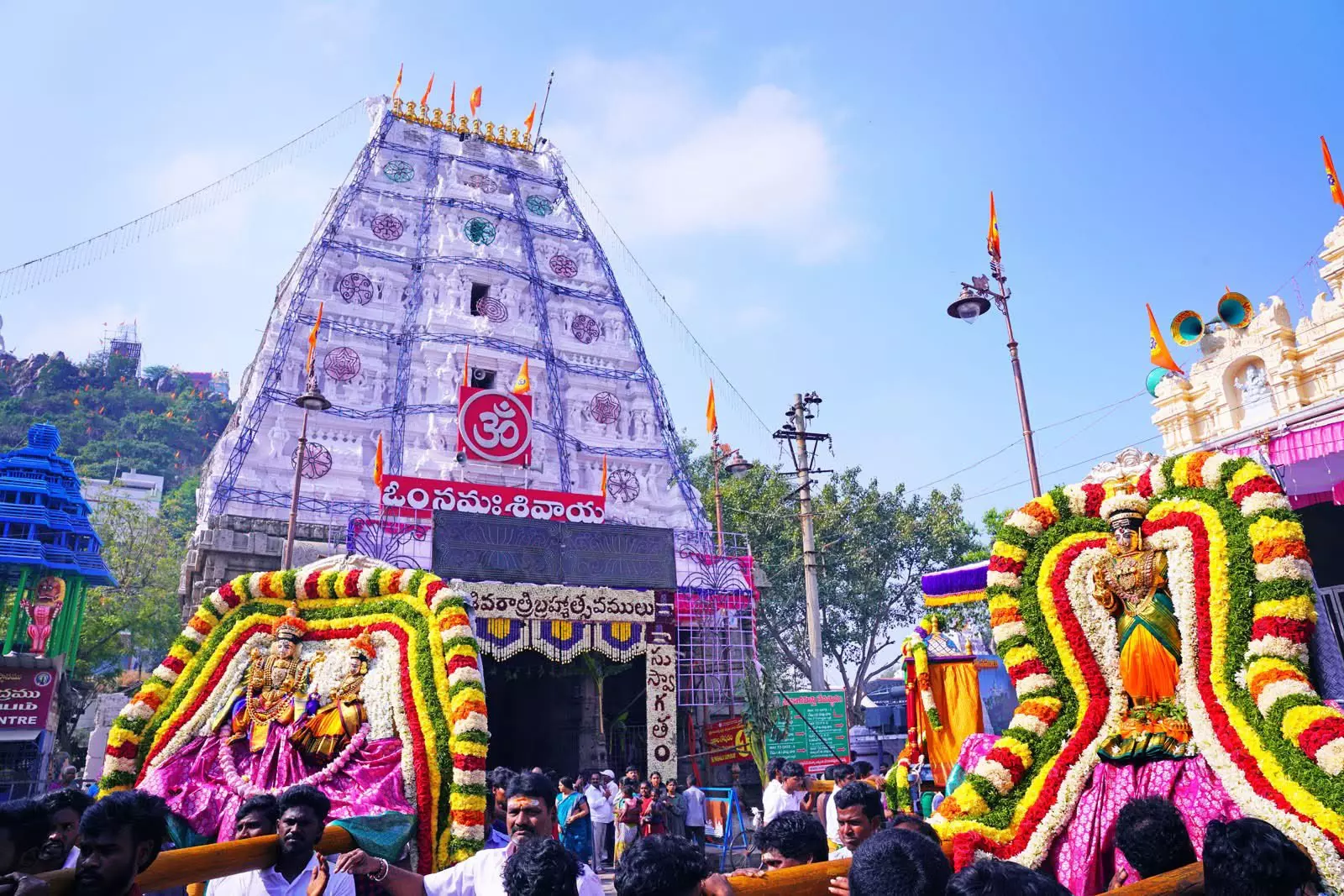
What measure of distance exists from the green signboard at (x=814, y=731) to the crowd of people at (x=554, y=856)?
1224cm

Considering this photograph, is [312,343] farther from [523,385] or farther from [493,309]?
[493,309]

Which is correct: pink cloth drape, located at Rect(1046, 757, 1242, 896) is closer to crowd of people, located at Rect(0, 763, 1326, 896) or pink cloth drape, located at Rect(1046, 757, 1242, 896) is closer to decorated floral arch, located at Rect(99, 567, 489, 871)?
crowd of people, located at Rect(0, 763, 1326, 896)

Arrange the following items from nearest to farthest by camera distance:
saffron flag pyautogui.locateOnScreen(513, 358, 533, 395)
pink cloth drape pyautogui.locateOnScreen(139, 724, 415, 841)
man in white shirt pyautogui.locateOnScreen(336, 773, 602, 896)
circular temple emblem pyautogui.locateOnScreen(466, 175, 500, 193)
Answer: man in white shirt pyautogui.locateOnScreen(336, 773, 602, 896) < pink cloth drape pyautogui.locateOnScreen(139, 724, 415, 841) < saffron flag pyautogui.locateOnScreen(513, 358, 533, 395) < circular temple emblem pyautogui.locateOnScreen(466, 175, 500, 193)

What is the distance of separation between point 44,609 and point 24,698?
12.3 feet

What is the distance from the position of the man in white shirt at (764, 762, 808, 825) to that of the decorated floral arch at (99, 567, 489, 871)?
4166mm

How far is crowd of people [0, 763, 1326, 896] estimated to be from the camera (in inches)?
109

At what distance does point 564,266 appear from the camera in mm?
31234

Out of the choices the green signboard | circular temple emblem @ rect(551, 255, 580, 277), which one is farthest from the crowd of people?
circular temple emblem @ rect(551, 255, 580, 277)

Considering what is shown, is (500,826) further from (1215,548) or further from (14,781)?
(14,781)

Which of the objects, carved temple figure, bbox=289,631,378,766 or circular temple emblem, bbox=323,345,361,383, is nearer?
carved temple figure, bbox=289,631,378,766

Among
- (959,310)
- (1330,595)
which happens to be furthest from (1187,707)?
(959,310)

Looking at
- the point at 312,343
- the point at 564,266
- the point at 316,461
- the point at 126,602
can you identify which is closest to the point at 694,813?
the point at 312,343

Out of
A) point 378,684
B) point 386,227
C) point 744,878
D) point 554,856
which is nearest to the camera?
point 554,856

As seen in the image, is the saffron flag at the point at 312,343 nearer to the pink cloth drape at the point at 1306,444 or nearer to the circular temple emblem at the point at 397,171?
the circular temple emblem at the point at 397,171
